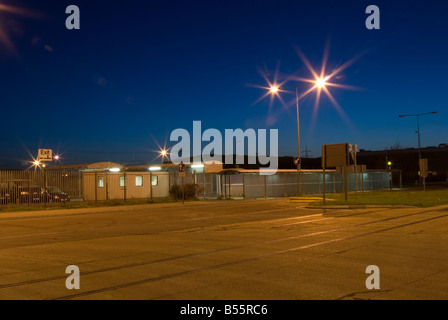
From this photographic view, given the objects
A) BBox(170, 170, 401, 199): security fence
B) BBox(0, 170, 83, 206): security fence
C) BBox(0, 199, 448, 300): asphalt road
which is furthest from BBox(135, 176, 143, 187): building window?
BBox(0, 199, 448, 300): asphalt road

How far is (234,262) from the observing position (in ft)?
30.0

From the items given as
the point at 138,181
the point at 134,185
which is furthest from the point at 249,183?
the point at 134,185

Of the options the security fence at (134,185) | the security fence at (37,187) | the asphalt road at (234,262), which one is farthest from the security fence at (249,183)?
the asphalt road at (234,262)

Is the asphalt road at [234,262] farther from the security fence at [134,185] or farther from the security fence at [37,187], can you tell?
the security fence at [134,185]

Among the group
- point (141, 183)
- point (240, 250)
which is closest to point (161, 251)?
point (240, 250)

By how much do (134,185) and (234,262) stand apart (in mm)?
29036

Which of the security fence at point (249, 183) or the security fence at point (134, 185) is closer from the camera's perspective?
the security fence at point (134, 185)

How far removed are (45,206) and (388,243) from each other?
23.7 metres

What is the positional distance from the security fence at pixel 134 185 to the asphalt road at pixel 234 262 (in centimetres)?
1427

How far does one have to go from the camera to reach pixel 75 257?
10.2 metres

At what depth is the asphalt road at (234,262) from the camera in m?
6.71

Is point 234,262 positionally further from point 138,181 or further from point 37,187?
point 138,181
